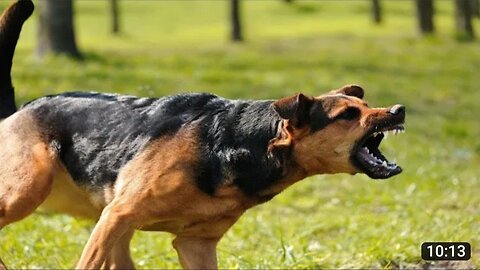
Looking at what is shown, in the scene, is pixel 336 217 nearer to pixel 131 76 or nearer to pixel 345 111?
pixel 345 111

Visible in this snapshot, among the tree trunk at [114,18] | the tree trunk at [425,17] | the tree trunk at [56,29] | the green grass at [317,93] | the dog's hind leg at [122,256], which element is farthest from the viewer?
the tree trunk at [114,18]

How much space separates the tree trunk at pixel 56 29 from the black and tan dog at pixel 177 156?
39.7ft

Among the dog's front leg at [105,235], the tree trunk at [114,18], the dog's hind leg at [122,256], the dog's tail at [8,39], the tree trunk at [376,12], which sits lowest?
the tree trunk at [376,12]

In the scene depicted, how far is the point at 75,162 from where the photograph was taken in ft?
19.7

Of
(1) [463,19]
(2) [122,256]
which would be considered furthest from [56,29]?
(1) [463,19]

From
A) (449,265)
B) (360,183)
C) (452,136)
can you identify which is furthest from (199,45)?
(449,265)

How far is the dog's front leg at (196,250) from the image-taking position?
5.91 m

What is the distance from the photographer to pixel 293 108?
5.35 metres

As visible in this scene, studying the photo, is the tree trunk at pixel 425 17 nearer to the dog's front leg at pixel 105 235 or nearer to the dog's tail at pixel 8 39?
the dog's tail at pixel 8 39

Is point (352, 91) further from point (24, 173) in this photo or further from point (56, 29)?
point (56, 29)

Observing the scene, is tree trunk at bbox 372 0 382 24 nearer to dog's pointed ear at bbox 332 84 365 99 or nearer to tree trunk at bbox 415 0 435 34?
tree trunk at bbox 415 0 435 34
